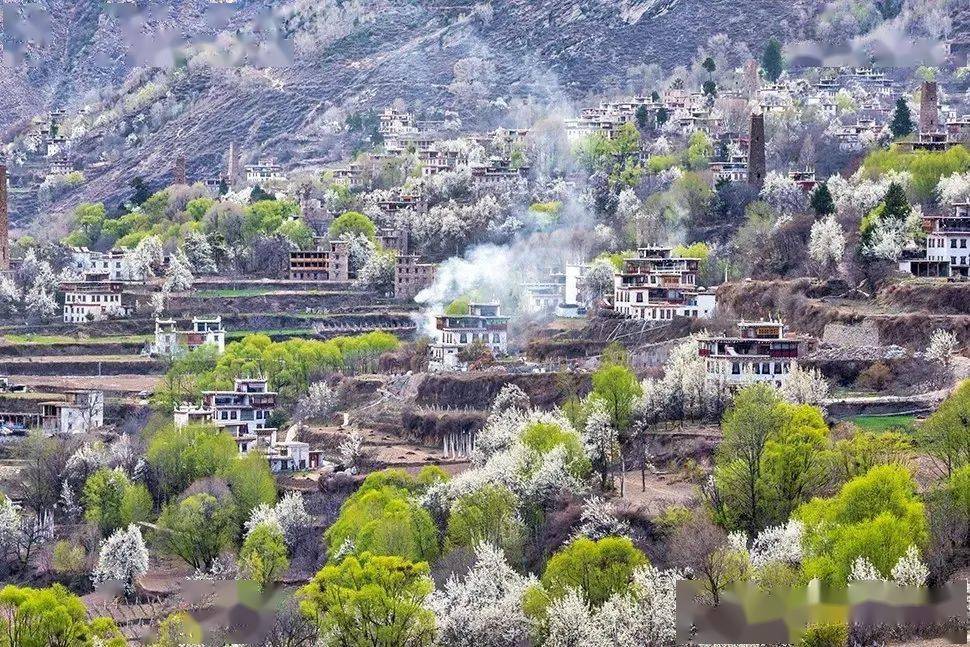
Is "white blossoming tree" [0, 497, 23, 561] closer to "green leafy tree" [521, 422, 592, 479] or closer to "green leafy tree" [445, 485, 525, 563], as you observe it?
"green leafy tree" [521, 422, 592, 479]

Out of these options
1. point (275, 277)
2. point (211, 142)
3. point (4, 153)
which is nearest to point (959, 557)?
point (275, 277)

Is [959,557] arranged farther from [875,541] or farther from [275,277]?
[275,277]

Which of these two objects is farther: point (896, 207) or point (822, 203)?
point (822, 203)

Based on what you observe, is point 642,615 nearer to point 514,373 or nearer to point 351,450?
point 351,450

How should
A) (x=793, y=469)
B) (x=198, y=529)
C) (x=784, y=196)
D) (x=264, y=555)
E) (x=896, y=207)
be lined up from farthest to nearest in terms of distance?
(x=784, y=196)
(x=896, y=207)
(x=198, y=529)
(x=264, y=555)
(x=793, y=469)

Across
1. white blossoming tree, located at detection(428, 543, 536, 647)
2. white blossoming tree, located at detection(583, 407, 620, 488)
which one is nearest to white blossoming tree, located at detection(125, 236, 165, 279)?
white blossoming tree, located at detection(583, 407, 620, 488)

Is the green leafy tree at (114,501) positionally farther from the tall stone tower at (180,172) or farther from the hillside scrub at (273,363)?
the tall stone tower at (180,172)

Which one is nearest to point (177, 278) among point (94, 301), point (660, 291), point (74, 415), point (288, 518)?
point (94, 301)
